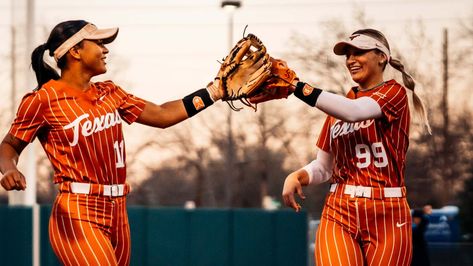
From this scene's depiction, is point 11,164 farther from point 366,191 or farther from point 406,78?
point 406,78

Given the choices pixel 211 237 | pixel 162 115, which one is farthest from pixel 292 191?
pixel 211 237

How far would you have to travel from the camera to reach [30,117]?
184 inches

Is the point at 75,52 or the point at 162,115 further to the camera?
the point at 162,115

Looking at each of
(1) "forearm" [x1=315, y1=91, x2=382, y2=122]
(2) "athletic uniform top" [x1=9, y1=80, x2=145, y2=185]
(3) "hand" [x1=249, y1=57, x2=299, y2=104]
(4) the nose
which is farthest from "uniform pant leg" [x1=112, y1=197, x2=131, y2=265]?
(4) the nose

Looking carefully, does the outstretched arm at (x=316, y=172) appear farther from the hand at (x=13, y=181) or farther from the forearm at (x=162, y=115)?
the hand at (x=13, y=181)

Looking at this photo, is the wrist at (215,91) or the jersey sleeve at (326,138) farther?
the jersey sleeve at (326,138)

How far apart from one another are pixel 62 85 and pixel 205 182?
8.25 meters

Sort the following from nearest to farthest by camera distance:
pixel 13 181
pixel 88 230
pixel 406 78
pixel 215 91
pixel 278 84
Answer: pixel 13 181 < pixel 88 230 < pixel 278 84 < pixel 215 91 < pixel 406 78

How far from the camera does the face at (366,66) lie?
196 inches

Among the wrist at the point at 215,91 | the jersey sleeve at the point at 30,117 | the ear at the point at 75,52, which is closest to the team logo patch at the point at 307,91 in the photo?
the wrist at the point at 215,91

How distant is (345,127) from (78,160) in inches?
51.1

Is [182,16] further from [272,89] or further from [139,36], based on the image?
[272,89]

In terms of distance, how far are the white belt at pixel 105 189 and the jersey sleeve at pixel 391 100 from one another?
50.1 inches

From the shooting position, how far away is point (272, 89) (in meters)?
4.77
